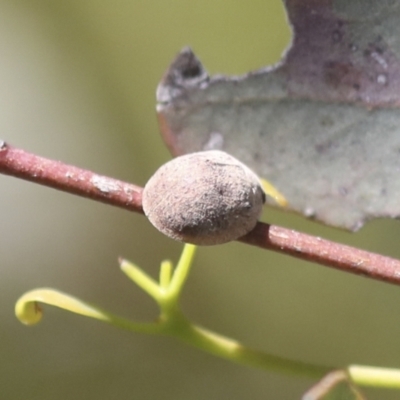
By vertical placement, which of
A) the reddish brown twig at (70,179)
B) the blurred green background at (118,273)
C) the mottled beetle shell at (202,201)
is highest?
the reddish brown twig at (70,179)

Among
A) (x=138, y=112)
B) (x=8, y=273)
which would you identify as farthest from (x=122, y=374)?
(x=138, y=112)

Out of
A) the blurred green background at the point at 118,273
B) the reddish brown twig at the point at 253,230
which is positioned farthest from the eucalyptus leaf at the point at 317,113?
the blurred green background at the point at 118,273

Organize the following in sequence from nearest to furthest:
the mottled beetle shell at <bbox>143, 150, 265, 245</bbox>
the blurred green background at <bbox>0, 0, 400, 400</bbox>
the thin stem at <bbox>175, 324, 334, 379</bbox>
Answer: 1. the mottled beetle shell at <bbox>143, 150, 265, 245</bbox>
2. the thin stem at <bbox>175, 324, 334, 379</bbox>
3. the blurred green background at <bbox>0, 0, 400, 400</bbox>

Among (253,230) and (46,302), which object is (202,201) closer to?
(253,230)

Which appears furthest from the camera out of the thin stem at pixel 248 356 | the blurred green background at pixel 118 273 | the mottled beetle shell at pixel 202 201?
the blurred green background at pixel 118 273

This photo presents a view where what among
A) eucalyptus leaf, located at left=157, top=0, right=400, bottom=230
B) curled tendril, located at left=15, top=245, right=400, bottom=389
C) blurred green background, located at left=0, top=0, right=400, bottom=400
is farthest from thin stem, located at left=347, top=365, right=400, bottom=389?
blurred green background, located at left=0, top=0, right=400, bottom=400

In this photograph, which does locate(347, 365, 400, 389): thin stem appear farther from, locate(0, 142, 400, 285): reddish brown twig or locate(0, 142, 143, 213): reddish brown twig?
locate(0, 142, 143, 213): reddish brown twig

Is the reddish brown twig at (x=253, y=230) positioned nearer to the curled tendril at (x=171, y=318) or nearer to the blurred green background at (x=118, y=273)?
the curled tendril at (x=171, y=318)
